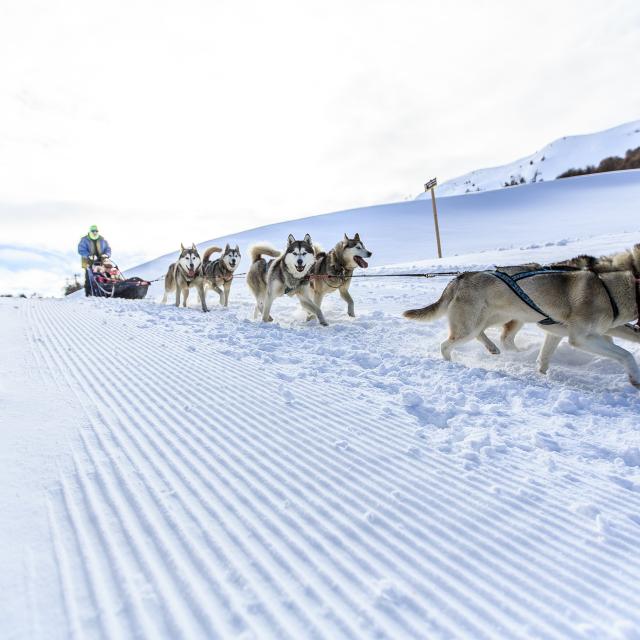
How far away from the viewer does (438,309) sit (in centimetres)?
445

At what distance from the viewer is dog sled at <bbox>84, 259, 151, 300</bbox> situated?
11352mm

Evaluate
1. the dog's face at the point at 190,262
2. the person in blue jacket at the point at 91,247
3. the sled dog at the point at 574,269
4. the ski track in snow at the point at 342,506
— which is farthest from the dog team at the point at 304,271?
the person in blue jacket at the point at 91,247

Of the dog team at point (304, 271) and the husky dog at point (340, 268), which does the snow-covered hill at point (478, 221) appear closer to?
the dog team at point (304, 271)

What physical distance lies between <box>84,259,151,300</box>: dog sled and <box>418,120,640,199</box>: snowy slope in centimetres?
6041

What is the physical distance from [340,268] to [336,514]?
5.37 m

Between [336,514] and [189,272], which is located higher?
[189,272]

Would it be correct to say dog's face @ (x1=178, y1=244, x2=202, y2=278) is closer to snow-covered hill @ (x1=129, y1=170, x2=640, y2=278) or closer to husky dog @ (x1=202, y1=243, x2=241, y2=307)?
husky dog @ (x1=202, y1=243, x2=241, y2=307)

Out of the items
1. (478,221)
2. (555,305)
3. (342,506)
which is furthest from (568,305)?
(478,221)

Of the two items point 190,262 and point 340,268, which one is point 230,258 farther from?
point 340,268

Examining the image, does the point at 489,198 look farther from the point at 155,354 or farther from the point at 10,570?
the point at 10,570

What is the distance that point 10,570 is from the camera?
123 centimetres

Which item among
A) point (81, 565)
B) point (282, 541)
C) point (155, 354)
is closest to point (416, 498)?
point (282, 541)

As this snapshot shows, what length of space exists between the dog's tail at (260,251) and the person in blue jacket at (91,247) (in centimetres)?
671

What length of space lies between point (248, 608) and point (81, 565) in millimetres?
503
